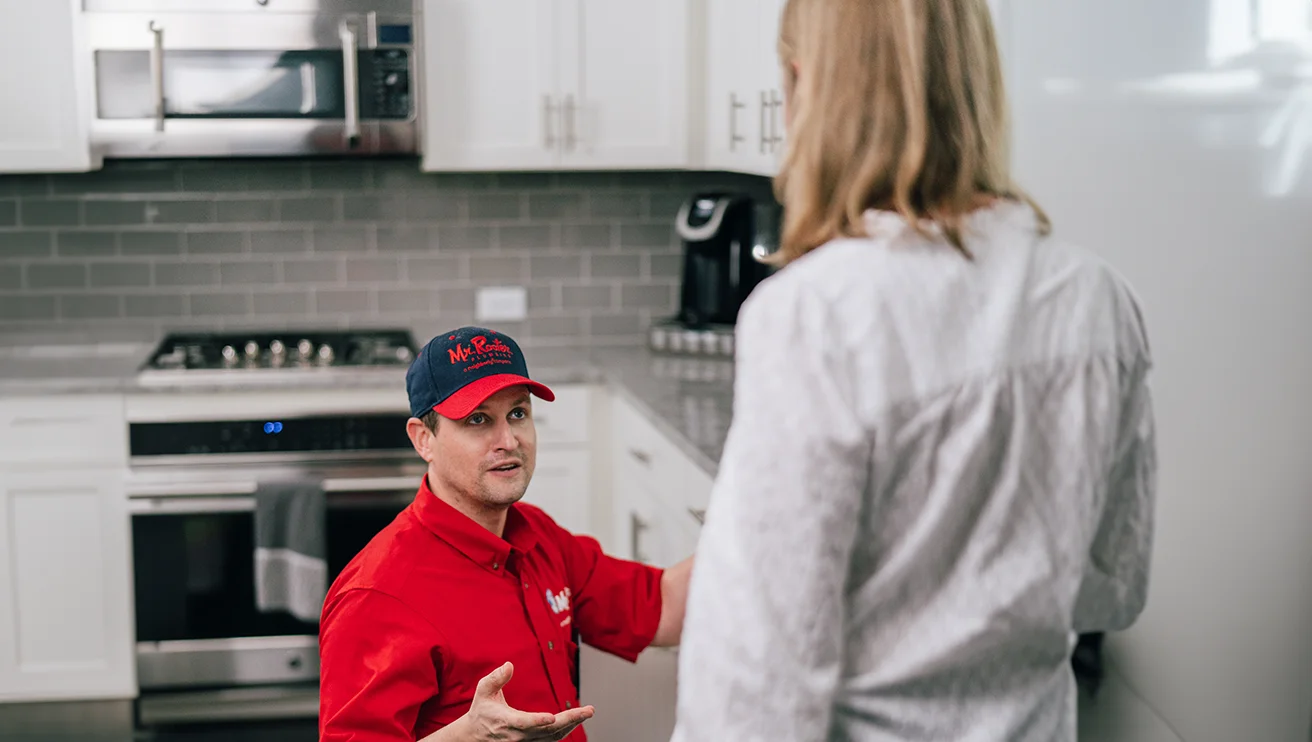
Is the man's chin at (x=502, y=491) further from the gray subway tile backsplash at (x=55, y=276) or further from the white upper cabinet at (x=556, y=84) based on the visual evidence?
the gray subway tile backsplash at (x=55, y=276)

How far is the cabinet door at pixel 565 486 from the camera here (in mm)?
3553

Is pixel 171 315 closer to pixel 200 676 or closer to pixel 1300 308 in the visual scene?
pixel 200 676

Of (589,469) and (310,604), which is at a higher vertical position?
(589,469)

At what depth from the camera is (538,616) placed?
1.53 metres

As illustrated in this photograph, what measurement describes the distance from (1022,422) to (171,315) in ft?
11.1

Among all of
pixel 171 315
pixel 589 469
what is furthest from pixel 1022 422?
pixel 171 315

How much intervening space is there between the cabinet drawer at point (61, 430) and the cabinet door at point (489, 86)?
1.01 m

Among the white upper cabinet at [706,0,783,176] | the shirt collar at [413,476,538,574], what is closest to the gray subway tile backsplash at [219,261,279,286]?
the white upper cabinet at [706,0,783,176]

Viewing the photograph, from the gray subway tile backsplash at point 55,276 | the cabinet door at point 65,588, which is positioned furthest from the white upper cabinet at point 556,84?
the cabinet door at point 65,588

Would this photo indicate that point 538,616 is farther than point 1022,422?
Yes

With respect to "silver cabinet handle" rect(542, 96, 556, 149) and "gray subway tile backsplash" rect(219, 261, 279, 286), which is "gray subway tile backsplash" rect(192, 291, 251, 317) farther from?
"silver cabinet handle" rect(542, 96, 556, 149)

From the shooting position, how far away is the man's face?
5.14 ft

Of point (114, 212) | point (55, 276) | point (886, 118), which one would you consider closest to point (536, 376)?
point (114, 212)

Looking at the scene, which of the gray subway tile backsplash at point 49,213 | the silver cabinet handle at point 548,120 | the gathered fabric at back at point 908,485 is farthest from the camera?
the gray subway tile backsplash at point 49,213
